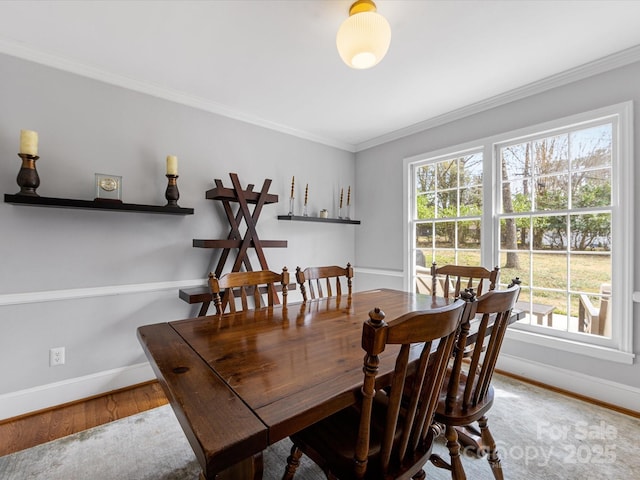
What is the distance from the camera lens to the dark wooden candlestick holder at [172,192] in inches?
97.5

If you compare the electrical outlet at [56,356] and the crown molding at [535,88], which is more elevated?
the crown molding at [535,88]

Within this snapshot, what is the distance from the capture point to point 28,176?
6.33 ft

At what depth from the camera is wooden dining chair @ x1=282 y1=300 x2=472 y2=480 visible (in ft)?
2.68

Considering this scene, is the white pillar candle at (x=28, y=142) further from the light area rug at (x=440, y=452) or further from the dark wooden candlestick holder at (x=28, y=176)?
the light area rug at (x=440, y=452)

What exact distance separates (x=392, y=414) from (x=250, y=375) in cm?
45

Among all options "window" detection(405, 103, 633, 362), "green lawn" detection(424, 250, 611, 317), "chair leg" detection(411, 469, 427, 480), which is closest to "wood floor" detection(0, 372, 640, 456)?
"window" detection(405, 103, 633, 362)

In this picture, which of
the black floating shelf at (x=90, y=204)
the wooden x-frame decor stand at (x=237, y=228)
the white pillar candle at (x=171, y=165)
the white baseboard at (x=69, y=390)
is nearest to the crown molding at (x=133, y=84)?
the white pillar candle at (x=171, y=165)

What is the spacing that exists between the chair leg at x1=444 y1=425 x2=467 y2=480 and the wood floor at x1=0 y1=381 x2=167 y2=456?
199 cm

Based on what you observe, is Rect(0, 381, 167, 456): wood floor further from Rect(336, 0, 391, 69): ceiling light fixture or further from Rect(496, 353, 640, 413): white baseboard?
Rect(496, 353, 640, 413): white baseboard

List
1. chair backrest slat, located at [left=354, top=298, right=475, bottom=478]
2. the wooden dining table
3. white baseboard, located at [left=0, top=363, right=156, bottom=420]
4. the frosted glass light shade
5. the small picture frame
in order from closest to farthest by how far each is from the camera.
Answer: the wooden dining table
chair backrest slat, located at [left=354, top=298, right=475, bottom=478]
the frosted glass light shade
white baseboard, located at [left=0, top=363, right=156, bottom=420]
the small picture frame

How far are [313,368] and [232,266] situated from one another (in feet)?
7.08

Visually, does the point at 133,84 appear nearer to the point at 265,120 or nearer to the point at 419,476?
the point at 265,120

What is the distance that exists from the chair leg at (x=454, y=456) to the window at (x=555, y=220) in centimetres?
178

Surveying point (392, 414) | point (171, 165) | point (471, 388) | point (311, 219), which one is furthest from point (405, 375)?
point (311, 219)
